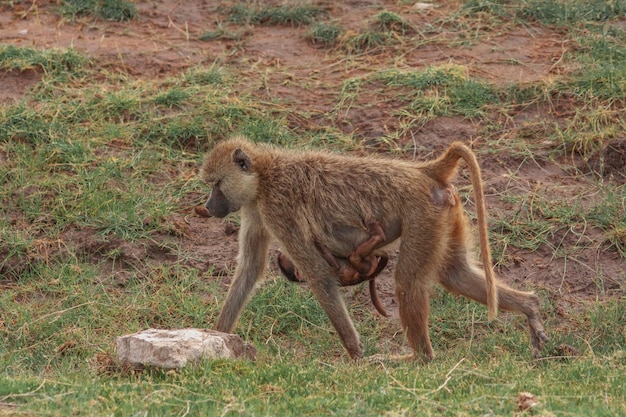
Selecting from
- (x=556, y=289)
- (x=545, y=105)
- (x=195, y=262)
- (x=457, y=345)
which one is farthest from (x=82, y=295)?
(x=545, y=105)

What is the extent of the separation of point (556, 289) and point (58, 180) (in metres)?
4.02

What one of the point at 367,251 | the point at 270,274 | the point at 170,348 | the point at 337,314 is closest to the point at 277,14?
the point at 270,274

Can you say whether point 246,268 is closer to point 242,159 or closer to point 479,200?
point 242,159

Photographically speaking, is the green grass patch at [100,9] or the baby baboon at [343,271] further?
the green grass patch at [100,9]

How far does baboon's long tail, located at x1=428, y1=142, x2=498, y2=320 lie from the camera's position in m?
6.41

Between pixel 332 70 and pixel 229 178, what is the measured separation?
3.52m

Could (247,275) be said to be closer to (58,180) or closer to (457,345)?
(457,345)

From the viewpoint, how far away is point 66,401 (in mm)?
5082

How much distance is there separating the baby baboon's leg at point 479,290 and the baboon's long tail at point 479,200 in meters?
0.15

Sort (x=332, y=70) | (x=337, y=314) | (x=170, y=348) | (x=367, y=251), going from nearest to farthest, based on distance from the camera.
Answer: (x=170, y=348) → (x=337, y=314) → (x=367, y=251) → (x=332, y=70)

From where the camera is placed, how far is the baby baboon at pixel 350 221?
667 centimetres

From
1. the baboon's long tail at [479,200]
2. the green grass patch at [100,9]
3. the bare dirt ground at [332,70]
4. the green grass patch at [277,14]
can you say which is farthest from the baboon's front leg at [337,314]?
the green grass patch at [100,9]

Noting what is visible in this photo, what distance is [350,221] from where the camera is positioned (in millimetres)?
6973

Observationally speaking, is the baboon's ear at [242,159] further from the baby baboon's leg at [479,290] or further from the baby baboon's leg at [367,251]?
the baby baboon's leg at [479,290]
